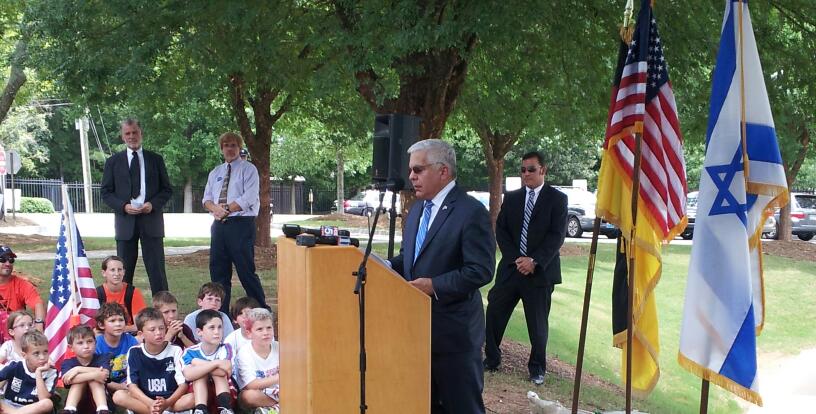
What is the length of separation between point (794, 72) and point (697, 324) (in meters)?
4.98

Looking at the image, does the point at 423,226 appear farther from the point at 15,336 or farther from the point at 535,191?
the point at 15,336

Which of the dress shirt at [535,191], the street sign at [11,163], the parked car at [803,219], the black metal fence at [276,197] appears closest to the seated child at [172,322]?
the dress shirt at [535,191]

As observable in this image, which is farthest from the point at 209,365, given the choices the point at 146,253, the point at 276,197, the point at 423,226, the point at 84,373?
the point at 276,197

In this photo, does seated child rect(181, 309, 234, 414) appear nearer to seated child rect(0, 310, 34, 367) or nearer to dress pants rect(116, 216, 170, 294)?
seated child rect(0, 310, 34, 367)

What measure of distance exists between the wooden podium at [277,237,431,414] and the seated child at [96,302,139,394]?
255 cm

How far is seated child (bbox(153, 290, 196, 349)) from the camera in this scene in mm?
6672

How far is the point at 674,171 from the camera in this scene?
5.45 metres

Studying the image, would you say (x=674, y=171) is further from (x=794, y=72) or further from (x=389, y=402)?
(x=794, y=72)

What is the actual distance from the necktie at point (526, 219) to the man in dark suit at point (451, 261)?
350 centimetres

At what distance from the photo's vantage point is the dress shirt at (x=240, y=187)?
8.99 m

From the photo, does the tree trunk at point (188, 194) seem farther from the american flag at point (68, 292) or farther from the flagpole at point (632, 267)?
the flagpole at point (632, 267)

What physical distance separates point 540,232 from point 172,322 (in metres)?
3.52

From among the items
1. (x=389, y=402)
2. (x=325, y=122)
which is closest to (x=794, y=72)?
(x=389, y=402)

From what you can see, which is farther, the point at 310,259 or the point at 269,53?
the point at 269,53
